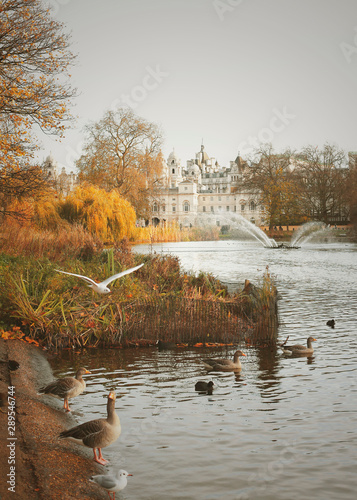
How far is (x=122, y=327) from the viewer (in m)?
10.1

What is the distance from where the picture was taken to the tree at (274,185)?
6047 cm

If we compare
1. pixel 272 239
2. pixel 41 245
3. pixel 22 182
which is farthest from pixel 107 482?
pixel 272 239

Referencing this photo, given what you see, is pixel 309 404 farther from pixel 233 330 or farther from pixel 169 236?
pixel 169 236

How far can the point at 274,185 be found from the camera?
61094 mm

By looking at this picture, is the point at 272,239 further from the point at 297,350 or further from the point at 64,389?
the point at 64,389

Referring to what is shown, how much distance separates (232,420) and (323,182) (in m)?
58.0

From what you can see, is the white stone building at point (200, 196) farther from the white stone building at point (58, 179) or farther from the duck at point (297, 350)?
the duck at point (297, 350)

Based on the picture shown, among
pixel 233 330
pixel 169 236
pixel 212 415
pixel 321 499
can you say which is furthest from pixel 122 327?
pixel 169 236

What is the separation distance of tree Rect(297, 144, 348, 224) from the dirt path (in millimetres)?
56651

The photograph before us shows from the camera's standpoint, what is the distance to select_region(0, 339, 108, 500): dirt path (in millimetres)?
4324

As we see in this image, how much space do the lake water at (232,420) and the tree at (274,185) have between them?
165 ft

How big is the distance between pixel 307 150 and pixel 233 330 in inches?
2271

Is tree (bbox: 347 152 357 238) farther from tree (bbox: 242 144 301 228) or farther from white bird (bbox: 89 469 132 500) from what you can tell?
white bird (bbox: 89 469 132 500)

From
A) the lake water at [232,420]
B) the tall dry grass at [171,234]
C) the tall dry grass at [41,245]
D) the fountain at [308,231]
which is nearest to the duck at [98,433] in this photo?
the lake water at [232,420]
